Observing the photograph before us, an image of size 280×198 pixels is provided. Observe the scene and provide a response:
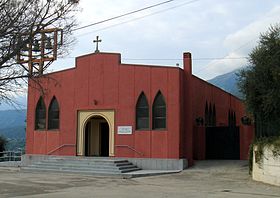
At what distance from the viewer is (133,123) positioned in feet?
94.5

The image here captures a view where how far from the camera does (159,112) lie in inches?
1118

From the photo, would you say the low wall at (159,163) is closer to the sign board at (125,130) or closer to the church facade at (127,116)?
the church facade at (127,116)

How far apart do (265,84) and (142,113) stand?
8195 millimetres

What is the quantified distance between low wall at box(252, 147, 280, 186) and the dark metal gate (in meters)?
8.26

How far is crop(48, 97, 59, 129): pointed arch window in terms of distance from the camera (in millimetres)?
31836

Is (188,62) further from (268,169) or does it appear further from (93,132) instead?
(268,169)

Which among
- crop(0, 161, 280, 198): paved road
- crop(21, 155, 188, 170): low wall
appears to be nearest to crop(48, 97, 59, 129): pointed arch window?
crop(21, 155, 188, 170): low wall

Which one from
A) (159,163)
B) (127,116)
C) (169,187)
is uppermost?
(127,116)

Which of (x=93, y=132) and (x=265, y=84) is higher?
(x=265, y=84)

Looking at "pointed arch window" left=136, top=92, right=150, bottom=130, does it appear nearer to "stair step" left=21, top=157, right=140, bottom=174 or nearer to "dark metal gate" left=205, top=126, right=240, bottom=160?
"stair step" left=21, top=157, right=140, bottom=174

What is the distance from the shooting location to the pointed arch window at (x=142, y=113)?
28.6m

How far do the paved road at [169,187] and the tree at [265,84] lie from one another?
2.99 m

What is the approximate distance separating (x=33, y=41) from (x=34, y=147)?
2303 cm

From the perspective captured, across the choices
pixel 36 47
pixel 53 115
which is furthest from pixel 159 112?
pixel 36 47
